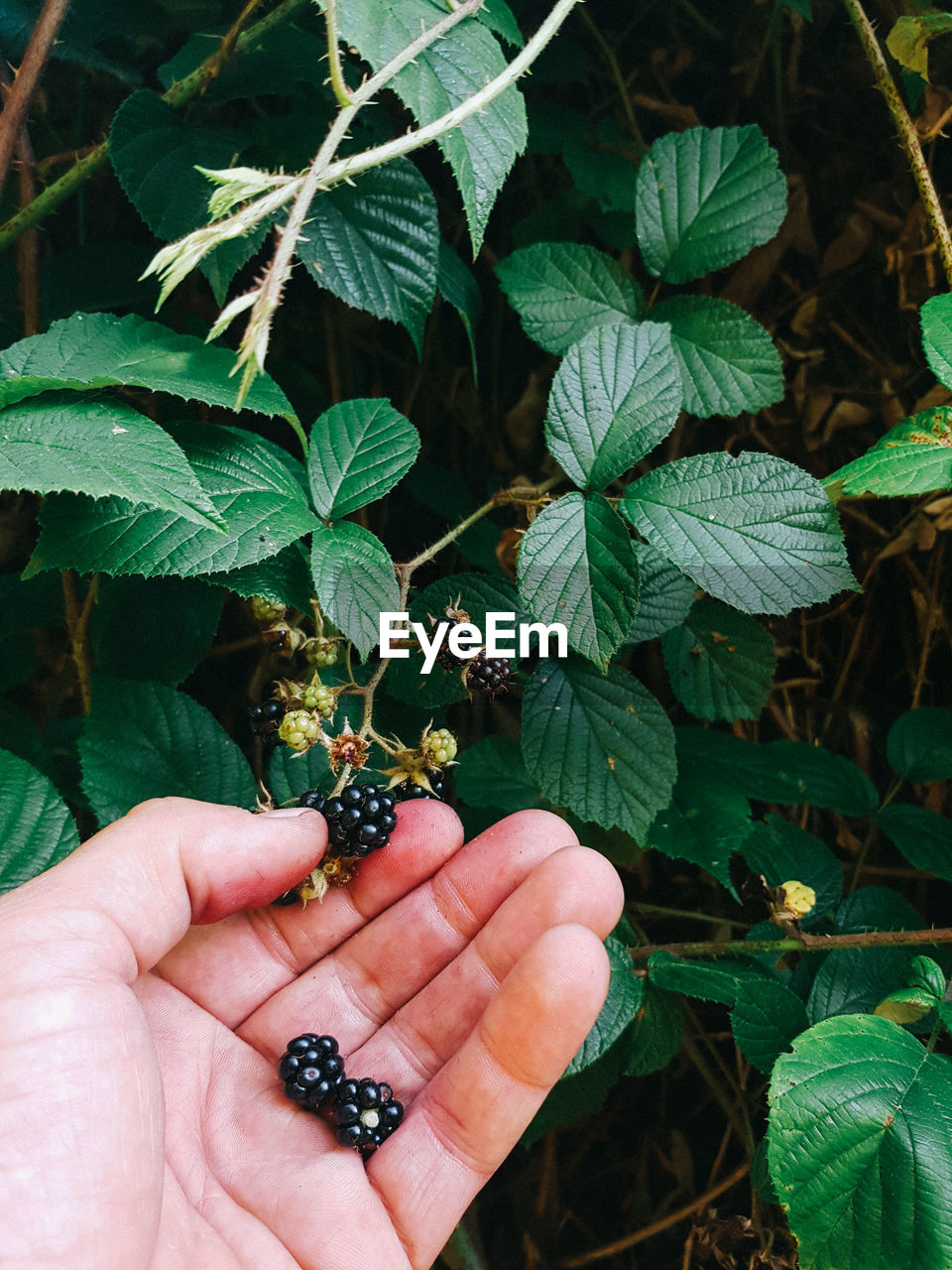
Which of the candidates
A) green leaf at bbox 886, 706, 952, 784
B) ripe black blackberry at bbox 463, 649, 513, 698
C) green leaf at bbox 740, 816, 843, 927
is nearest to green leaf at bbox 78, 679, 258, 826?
ripe black blackberry at bbox 463, 649, 513, 698

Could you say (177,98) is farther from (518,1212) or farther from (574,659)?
(518,1212)

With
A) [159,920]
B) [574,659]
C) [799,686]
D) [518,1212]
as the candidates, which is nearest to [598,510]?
[574,659]

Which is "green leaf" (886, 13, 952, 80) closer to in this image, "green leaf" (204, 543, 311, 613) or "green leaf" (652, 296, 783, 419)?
"green leaf" (652, 296, 783, 419)

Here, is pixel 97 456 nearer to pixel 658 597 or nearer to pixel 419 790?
pixel 419 790

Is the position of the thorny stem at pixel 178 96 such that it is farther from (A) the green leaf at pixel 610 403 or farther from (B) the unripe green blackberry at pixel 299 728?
(B) the unripe green blackberry at pixel 299 728

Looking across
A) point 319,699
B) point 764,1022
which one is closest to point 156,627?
point 319,699

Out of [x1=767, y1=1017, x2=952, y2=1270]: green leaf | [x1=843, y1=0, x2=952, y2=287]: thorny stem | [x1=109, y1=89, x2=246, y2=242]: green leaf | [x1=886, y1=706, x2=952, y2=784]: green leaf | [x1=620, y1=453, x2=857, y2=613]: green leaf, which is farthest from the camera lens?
[x1=886, y1=706, x2=952, y2=784]: green leaf
